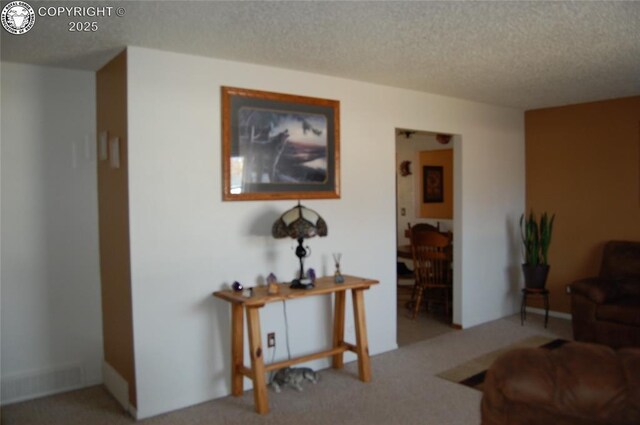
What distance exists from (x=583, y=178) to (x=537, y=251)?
0.92 m

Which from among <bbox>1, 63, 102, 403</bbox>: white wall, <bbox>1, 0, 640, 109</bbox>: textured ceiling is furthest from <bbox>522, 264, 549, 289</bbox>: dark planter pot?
<bbox>1, 63, 102, 403</bbox>: white wall

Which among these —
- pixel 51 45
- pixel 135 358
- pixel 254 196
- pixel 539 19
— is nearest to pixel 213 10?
pixel 51 45

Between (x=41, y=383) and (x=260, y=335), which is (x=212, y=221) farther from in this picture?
(x=41, y=383)

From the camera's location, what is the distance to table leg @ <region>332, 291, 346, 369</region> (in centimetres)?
403

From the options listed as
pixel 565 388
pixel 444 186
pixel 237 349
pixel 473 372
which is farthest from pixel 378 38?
pixel 444 186

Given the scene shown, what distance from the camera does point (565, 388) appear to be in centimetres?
133

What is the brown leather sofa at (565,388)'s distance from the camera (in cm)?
129

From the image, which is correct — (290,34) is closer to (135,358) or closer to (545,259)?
(135,358)

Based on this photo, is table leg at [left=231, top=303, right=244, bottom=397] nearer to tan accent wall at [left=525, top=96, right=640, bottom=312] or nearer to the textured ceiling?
the textured ceiling

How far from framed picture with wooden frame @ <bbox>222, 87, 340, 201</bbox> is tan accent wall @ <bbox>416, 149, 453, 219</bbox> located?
136 inches

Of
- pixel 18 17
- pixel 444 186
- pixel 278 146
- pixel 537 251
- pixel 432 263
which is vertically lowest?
pixel 432 263

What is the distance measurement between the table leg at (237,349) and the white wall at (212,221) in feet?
0.25

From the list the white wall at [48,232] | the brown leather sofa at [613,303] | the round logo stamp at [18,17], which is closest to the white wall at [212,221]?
the round logo stamp at [18,17]

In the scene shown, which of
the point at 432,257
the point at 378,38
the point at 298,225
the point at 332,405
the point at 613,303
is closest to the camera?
the point at 378,38
